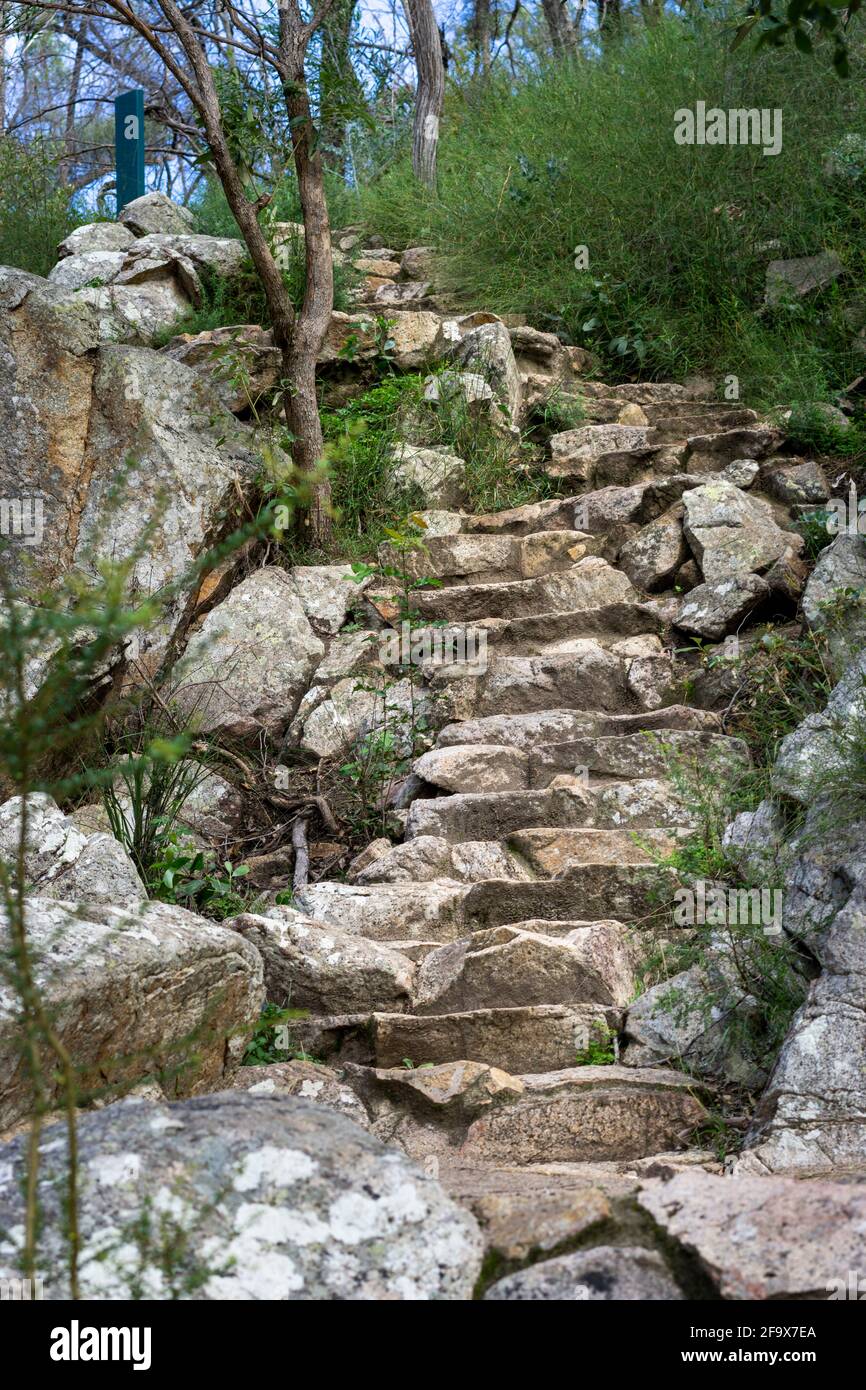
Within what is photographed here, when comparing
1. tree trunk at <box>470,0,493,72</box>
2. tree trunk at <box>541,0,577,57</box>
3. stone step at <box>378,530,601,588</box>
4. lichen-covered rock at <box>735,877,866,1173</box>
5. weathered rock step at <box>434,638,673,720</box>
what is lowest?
lichen-covered rock at <box>735,877,866,1173</box>

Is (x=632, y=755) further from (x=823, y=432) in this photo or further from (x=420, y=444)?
(x=420, y=444)

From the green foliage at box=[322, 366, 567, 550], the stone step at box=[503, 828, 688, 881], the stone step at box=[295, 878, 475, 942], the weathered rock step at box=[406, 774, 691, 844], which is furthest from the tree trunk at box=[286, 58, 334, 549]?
the stone step at box=[295, 878, 475, 942]

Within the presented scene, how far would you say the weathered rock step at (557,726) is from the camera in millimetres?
5121

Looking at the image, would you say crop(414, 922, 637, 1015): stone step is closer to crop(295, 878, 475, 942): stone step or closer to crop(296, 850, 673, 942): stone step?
crop(296, 850, 673, 942): stone step

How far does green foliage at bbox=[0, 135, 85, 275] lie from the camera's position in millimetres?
9555

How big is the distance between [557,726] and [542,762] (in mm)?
287

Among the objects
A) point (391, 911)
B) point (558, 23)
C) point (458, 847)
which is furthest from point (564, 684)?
point (558, 23)

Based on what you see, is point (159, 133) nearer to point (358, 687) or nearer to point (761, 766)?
point (358, 687)

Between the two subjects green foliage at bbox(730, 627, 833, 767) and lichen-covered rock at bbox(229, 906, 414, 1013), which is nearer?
lichen-covered rock at bbox(229, 906, 414, 1013)

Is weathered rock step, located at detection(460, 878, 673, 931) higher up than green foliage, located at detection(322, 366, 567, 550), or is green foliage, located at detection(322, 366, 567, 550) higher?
green foliage, located at detection(322, 366, 567, 550)

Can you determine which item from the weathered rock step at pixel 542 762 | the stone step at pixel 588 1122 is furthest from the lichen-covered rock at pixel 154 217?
the stone step at pixel 588 1122

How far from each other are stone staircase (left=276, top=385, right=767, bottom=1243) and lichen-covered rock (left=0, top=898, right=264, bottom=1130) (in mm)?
455

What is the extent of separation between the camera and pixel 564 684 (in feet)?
18.4

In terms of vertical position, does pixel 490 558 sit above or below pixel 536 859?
above
